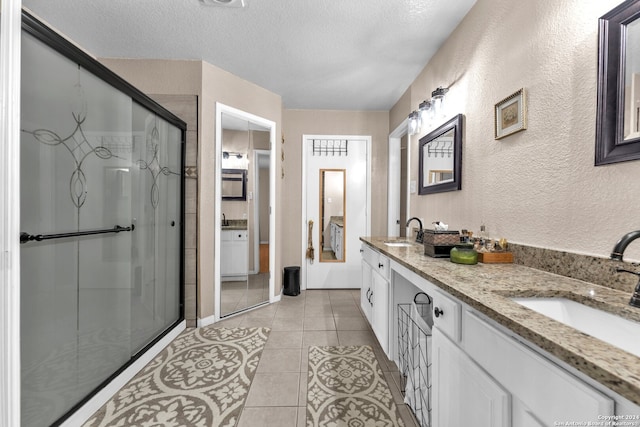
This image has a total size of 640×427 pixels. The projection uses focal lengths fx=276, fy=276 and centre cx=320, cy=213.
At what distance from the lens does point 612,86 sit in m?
1.00

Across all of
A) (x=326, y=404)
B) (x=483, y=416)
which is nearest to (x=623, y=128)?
(x=483, y=416)

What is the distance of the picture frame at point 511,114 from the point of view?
4.61 ft

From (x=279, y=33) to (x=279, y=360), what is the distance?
8.43 feet

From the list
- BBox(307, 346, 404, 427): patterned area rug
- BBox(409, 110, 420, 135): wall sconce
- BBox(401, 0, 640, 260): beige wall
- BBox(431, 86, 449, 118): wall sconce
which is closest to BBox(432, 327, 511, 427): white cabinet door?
BBox(307, 346, 404, 427): patterned area rug

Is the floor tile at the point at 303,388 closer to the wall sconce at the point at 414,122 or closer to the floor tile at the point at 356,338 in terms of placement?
the floor tile at the point at 356,338

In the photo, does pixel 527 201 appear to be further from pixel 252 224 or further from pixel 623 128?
pixel 252 224

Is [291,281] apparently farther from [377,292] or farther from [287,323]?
[377,292]

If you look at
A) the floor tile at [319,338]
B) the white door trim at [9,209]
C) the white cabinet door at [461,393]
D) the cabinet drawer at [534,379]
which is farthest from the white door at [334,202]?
the cabinet drawer at [534,379]

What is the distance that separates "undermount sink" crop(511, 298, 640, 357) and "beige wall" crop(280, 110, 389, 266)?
293cm

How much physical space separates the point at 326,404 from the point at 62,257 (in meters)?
1.60

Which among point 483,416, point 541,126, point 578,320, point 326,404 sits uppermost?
point 541,126

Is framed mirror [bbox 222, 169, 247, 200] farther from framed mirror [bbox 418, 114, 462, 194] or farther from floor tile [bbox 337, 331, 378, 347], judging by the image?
framed mirror [bbox 418, 114, 462, 194]

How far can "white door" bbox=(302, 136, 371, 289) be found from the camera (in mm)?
3896

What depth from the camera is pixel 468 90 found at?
1.92 m
